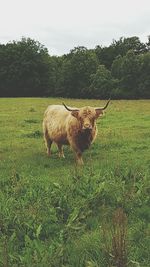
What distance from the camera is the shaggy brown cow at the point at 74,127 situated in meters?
13.0

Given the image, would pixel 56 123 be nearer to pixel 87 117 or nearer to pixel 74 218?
pixel 87 117

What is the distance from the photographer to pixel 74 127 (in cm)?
1363

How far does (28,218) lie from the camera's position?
734cm

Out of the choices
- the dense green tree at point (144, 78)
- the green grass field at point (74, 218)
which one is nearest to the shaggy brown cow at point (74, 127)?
the green grass field at point (74, 218)

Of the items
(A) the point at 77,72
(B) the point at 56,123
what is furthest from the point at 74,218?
(A) the point at 77,72

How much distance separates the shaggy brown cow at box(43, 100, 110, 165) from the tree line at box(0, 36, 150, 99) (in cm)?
5195

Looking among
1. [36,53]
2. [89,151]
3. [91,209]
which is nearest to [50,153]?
[89,151]

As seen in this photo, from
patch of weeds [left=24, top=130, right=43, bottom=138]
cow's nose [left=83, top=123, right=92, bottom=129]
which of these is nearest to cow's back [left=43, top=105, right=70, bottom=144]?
cow's nose [left=83, top=123, right=92, bottom=129]

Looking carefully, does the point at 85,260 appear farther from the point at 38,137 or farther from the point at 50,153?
the point at 38,137

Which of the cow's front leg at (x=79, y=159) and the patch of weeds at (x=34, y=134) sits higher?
the cow's front leg at (x=79, y=159)

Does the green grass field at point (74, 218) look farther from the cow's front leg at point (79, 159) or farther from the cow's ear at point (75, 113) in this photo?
the cow's ear at point (75, 113)

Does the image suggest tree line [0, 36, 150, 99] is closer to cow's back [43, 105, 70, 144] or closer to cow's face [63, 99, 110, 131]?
cow's back [43, 105, 70, 144]

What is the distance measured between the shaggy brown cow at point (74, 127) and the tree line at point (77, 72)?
5195cm

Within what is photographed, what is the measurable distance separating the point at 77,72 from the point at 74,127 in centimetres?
6436
